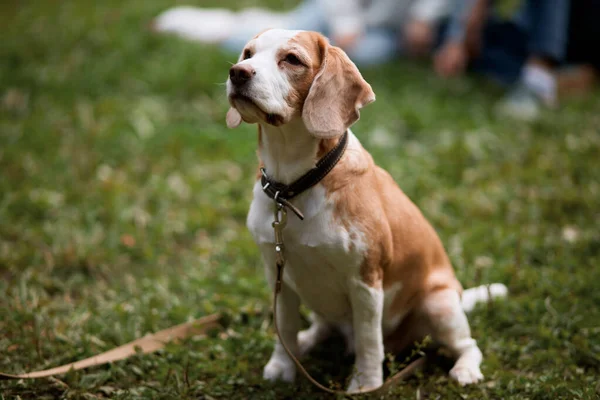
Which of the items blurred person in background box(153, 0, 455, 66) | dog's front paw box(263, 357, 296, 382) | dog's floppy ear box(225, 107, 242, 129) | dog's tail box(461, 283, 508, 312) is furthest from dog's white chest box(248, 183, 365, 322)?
blurred person in background box(153, 0, 455, 66)

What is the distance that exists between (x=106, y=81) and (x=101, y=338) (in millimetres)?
4098

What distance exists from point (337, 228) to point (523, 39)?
5.55 m

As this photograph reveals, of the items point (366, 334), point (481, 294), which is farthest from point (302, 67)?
point (481, 294)

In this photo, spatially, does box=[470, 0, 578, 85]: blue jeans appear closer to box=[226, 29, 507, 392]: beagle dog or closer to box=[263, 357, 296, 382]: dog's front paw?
box=[226, 29, 507, 392]: beagle dog

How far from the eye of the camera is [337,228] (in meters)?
2.51

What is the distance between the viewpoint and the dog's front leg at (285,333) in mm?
2941

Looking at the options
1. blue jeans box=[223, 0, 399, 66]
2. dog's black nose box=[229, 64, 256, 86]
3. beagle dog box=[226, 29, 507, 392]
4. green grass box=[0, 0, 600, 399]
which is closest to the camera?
dog's black nose box=[229, 64, 256, 86]

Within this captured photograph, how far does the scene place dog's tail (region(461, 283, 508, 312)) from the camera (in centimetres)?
337

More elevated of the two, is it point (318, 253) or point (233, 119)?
point (233, 119)

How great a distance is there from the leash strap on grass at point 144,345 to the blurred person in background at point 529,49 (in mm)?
4345

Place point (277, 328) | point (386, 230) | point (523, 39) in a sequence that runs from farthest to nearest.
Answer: point (523, 39) < point (277, 328) < point (386, 230)

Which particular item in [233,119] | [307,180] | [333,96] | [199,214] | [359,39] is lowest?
[199,214]

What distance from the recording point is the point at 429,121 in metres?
6.18

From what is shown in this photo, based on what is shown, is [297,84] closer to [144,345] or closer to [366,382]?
[366,382]
